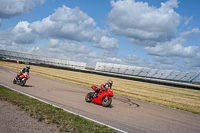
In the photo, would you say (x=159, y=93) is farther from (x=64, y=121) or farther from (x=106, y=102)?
(x=64, y=121)

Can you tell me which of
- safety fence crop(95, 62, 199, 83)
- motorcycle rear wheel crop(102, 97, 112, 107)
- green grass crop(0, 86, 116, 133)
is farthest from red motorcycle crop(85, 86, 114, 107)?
safety fence crop(95, 62, 199, 83)

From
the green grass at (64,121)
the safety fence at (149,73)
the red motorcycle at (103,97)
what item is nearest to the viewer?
the green grass at (64,121)

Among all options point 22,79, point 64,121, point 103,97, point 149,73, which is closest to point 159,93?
point 103,97

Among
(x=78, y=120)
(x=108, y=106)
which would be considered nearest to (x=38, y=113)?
(x=78, y=120)

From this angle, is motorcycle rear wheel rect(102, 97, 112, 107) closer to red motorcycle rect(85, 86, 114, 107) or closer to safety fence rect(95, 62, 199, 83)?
red motorcycle rect(85, 86, 114, 107)

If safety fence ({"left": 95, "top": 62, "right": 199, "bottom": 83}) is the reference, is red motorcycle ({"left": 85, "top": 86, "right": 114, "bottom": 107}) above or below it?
below

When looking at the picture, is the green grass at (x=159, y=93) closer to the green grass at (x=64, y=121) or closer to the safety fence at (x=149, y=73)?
the green grass at (x=64, y=121)

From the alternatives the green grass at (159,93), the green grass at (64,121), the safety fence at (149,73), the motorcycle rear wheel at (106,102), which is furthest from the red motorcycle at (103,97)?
the safety fence at (149,73)

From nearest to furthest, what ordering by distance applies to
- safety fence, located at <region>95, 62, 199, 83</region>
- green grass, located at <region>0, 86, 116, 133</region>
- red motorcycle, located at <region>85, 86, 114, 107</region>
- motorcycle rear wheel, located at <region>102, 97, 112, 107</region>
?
1. green grass, located at <region>0, 86, 116, 133</region>
2. motorcycle rear wheel, located at <region>102, 97, 112, 107</region>
3. red motorcycle, located at <region>85, 86, 114, 107</region>
4. safety fence, located at <region>95, 62, 199, 83</region>

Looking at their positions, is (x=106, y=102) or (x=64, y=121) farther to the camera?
(x=106, y=102)

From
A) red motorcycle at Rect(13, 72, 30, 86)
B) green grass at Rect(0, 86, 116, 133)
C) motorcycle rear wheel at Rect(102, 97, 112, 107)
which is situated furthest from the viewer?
red motorcycle at Rect(13, 72, 30, 86)

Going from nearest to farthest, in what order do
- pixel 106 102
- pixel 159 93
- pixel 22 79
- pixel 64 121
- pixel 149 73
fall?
1. pixel 64 121
2. pixel 106 102
3. pixel 22 79
4. pixel 159 93
5. pixel 149 73

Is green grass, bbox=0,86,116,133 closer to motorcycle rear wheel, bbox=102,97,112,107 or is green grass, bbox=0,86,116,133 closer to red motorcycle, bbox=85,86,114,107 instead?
motorcycle rear wheel, bbox=102,97,112,107

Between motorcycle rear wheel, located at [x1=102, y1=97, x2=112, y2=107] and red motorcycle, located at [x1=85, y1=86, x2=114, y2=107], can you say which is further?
red motorcycle, located at [x1=85, y1=86, x2=114, y2=107]
